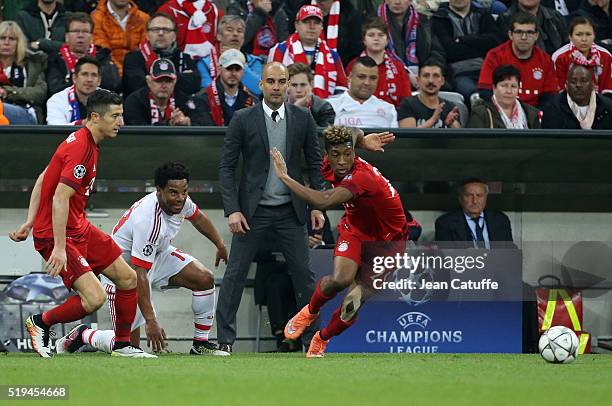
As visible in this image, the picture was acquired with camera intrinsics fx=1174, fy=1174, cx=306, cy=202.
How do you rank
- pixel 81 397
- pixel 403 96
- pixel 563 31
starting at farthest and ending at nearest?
pixel 563 31, pixel 403 96, pixel 81 397

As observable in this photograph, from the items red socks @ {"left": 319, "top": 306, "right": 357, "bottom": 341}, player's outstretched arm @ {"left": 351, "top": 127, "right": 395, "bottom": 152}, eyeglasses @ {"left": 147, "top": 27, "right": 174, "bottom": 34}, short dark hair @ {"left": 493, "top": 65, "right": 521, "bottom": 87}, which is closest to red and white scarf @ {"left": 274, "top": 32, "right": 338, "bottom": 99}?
eyeglasses @ {"left": 147, "top": 27, "right": 174, "bottom": 34}

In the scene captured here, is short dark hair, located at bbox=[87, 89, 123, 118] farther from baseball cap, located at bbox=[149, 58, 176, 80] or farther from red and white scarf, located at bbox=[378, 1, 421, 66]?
red and white scarf, located at bbox=[378, 1, 421, 66]

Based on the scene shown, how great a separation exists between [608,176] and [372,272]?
9.43ft

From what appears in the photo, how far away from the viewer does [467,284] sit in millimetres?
10570

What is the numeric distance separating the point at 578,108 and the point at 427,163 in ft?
5.71

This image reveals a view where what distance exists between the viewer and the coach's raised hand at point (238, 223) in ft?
30.8

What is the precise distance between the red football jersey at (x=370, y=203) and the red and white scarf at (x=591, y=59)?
4.30 metres

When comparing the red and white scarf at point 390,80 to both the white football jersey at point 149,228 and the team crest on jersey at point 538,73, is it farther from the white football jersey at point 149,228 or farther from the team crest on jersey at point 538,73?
the white football jersey at point 149,228

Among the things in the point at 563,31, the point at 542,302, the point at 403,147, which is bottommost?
the point at 542,302

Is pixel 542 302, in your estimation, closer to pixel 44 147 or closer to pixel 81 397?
pixel 44 147

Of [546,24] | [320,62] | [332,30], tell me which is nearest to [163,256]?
[320,62]

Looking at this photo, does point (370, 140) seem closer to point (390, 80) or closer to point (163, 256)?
point (163, 256)

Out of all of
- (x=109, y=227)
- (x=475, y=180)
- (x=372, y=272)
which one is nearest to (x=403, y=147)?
(x=475, y=180)

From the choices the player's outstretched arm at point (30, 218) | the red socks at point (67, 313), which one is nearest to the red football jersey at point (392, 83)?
the player's outstretched arm at point (30, 218)
